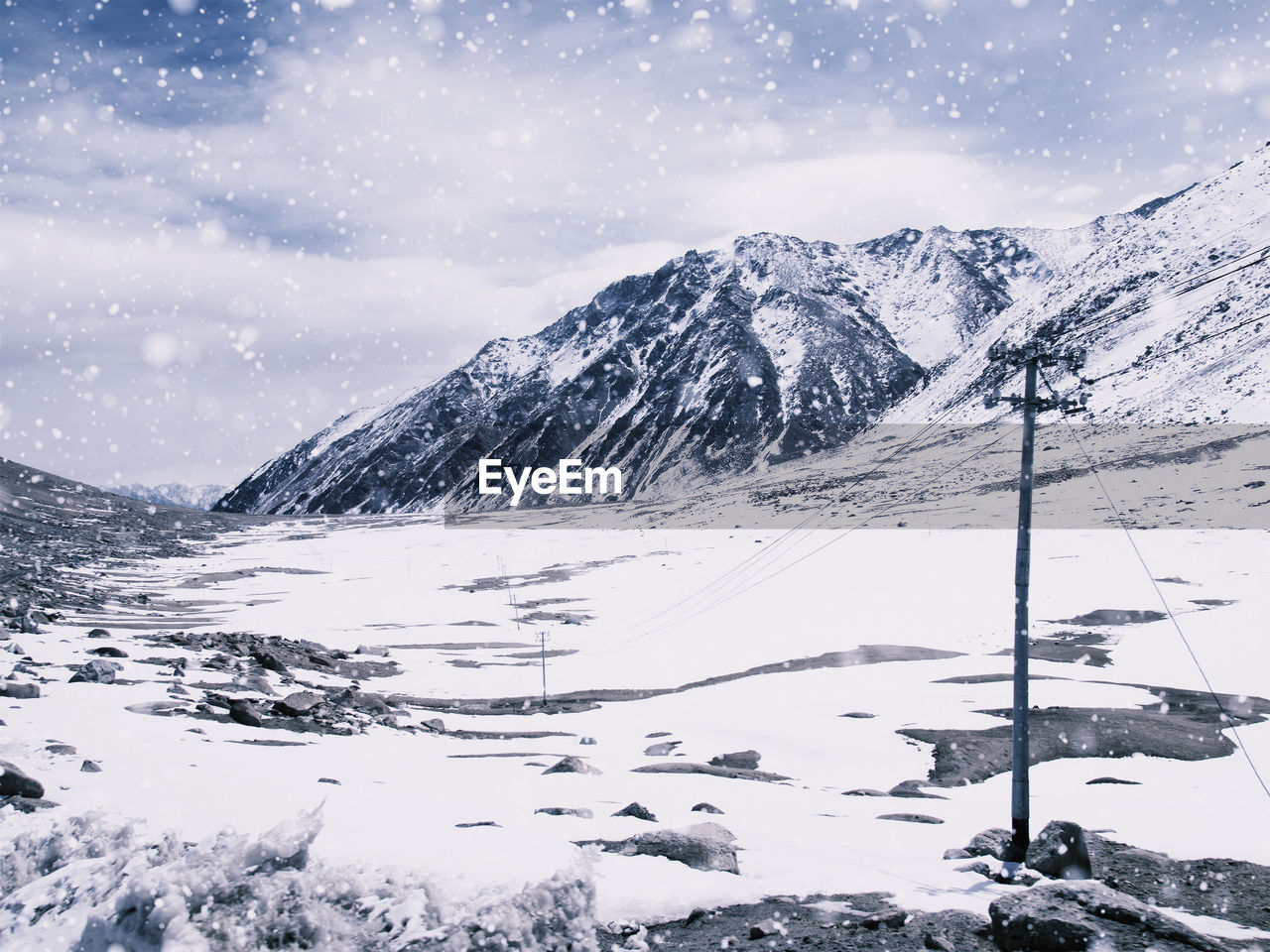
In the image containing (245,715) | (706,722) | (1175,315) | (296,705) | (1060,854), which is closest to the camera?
(1060,854)

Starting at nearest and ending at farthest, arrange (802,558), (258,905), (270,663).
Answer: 1. (258,905)
2. (270,663)
3. (802,558)

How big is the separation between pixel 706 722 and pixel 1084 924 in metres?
17.7

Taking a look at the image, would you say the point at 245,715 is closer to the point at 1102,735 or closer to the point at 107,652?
the point at 107,652

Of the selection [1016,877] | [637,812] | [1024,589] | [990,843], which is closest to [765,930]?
[637,812]

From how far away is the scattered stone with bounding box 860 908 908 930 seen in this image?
6.83m

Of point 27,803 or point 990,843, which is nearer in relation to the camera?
point 27,803

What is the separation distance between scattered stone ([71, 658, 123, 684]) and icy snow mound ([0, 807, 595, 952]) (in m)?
13.4

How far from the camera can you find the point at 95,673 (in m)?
18.0

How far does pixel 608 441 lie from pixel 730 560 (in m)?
128

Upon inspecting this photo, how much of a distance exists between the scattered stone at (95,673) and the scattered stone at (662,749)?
1342 centimetres

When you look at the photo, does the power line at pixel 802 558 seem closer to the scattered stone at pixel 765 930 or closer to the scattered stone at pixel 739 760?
the scattered stone at pixel 739 760

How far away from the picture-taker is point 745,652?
117 feet

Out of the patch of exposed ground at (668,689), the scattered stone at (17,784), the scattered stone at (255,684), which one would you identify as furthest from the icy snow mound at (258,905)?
the patch of exposed ground at (668,689)

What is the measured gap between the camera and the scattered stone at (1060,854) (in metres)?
8.88
